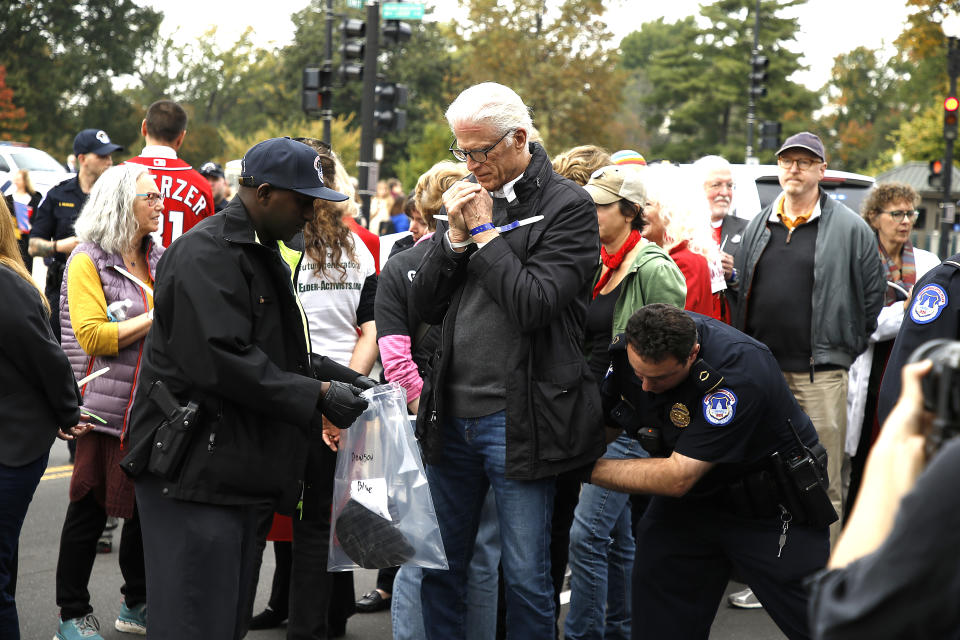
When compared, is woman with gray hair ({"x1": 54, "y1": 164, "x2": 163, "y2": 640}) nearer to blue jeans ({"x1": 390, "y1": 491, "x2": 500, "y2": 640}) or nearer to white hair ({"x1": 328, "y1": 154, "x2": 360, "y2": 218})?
white hair ({"x1": 328, "y1": 154, "x2": 360, "y2": 218})

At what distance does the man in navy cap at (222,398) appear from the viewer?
2.99 metres

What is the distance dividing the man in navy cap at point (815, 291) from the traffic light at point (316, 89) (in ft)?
42.9

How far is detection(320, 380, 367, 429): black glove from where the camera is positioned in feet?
10.4

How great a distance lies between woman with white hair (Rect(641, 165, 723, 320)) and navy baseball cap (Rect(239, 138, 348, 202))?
7.12 ft

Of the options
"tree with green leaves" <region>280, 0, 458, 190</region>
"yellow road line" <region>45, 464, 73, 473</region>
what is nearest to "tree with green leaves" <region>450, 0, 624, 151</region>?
"tree with green leaves" <region>280, 0, 458, 190</region>

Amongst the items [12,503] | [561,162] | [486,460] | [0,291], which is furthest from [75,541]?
[561,162]

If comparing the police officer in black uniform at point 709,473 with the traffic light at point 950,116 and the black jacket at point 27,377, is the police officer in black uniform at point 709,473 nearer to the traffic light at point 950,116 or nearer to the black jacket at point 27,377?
the black jacket at point 27,377

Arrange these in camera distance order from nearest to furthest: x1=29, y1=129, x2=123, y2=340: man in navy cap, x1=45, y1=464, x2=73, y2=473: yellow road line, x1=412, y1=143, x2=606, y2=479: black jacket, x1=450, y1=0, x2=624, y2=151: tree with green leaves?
x1=412, y1=143, x2=606, y2=479: black jacket → x1=29, y1=129, x2=123, y2=340: man in navy cap → x1=45, y1=464, x2=73, y2=473: yellow road line → x1=450, y1=0, x2=624, y2=151: tree with green leaves

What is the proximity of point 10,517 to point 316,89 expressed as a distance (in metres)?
15.0

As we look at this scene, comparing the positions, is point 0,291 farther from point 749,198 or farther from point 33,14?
point 33,14

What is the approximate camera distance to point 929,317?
363 centimetres

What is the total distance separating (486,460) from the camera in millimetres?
3525

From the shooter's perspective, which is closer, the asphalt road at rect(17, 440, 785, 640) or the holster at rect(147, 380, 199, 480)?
the holster at rect(147, 380, 199, 480)

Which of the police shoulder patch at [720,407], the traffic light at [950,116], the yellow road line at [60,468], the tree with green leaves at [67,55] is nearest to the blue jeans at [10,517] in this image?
the police shoulder patch at [720,407]
